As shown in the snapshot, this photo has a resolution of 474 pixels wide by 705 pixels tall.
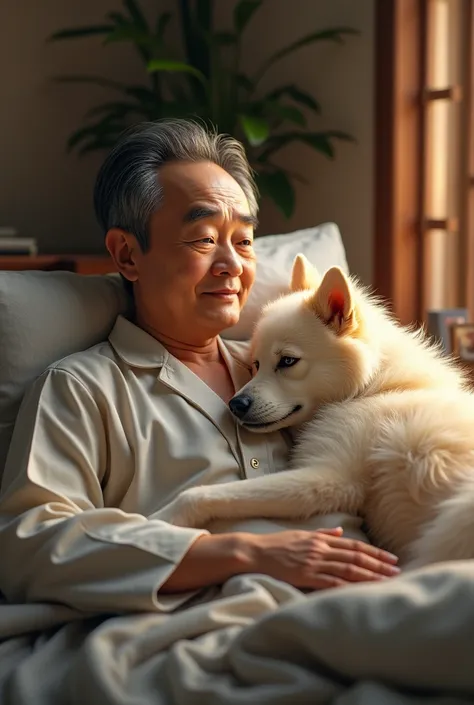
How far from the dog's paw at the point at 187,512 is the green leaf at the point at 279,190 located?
2001mm

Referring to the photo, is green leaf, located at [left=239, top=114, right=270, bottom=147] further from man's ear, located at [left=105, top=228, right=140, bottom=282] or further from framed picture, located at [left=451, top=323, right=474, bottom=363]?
man's ear, located at [left=105, top=228, right=140, bottom=282]

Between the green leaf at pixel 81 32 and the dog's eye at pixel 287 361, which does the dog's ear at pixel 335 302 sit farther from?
the green leaf at pixel 81 32

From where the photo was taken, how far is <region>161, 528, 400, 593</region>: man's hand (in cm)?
143

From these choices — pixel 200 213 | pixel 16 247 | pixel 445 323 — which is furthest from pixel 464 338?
pixel 16 247

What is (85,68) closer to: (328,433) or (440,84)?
(440,84)

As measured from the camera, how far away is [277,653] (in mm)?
1179

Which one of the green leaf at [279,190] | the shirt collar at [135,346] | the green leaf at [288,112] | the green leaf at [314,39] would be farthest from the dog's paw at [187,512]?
the green leaf at [314,39]

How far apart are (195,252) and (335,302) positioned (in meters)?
0.28

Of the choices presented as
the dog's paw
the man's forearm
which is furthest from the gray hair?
the man's forearm

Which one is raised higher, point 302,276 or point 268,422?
point 302,276

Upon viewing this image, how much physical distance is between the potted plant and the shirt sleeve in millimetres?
1856

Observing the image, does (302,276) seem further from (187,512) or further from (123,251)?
(187,512)

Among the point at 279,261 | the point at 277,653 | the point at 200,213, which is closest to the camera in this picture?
the point at 277,653

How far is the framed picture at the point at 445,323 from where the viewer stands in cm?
264
